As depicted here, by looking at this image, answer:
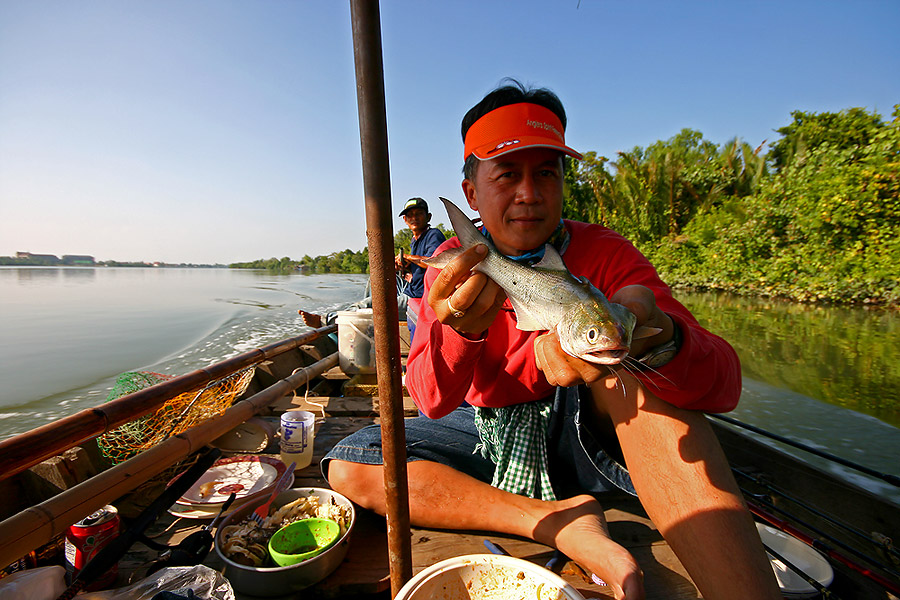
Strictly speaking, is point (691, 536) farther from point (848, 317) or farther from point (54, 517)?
→ point (848, 317)

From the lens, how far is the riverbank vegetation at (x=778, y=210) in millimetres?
15617

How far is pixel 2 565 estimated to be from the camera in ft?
5.55

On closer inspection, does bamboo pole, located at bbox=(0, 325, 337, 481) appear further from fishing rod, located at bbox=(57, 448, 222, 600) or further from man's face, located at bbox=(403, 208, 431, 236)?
man's face, located at bbox=(403, 208, 431, 236)

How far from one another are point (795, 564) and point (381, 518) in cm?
241

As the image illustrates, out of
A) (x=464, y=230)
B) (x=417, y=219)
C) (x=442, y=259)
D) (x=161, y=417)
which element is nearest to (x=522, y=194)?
(x=464, y=230)

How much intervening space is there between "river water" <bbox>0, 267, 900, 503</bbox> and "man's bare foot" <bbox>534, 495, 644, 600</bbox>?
17.3 feet

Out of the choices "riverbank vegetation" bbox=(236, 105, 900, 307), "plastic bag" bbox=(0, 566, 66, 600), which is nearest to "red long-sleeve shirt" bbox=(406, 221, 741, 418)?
"plastic bag" bbox=(0, 566, 66, 600)

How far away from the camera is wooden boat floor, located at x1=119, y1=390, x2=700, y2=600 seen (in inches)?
77.8

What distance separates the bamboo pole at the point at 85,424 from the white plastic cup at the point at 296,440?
914 millimetres

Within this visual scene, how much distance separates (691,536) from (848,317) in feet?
63.5

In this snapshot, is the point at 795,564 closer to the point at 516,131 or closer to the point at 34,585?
the point at 516,131

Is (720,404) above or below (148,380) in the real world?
above

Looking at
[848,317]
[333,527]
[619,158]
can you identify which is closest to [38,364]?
[333,527]

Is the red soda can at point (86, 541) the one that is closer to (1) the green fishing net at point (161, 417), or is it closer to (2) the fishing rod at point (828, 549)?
(1) the green fishing net at point (161, 417)
